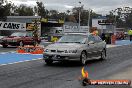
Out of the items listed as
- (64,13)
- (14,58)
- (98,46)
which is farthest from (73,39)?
(64,13)

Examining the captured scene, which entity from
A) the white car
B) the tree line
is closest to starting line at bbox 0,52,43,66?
the white car

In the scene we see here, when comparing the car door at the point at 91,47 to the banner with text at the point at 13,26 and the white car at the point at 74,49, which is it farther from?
the banner with text at the point at 13,26

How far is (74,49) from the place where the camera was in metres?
15.5

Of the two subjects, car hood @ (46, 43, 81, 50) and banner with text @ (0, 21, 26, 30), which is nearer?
car hood @ (46, 43, 81, 50)

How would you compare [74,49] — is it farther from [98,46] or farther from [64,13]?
[64,13]

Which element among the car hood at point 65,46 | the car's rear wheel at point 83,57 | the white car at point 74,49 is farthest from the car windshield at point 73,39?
the car's rear wheel at point 83,57

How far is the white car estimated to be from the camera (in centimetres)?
1546

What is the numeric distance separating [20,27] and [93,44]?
24.8m

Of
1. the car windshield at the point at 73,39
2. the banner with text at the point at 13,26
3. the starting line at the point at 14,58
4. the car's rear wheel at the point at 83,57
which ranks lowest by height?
the starting line at the point at 14,58

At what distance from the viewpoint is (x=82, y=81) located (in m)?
3.99

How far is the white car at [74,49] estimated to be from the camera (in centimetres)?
1546

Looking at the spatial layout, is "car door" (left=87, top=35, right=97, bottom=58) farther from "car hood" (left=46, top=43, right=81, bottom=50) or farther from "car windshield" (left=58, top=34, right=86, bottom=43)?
"car hood" (left=46, top=43, right=81, bottom=50)

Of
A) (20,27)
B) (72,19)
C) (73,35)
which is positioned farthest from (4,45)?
(72,19)

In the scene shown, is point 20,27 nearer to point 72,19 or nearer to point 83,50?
point 83,50
